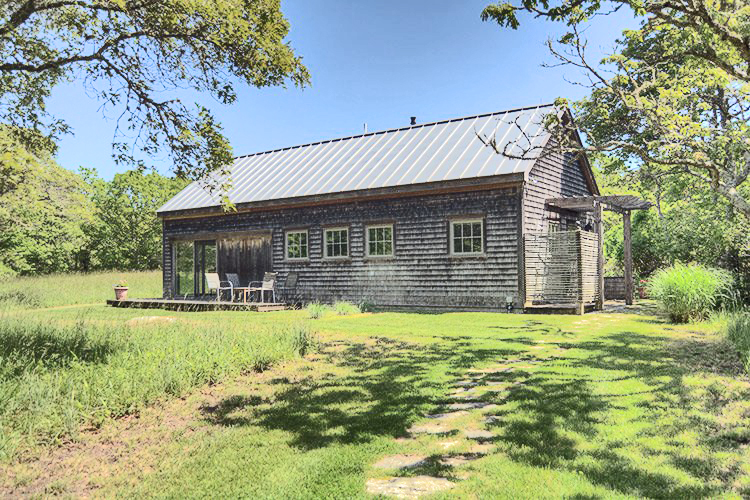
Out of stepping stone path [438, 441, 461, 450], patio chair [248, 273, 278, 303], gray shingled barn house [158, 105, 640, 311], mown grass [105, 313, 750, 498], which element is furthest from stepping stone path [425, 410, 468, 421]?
patio chair [248, 273, 278, 303]

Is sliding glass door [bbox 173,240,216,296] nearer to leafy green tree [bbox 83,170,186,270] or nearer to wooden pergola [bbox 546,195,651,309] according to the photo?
leafy green tree [bbox 83,170,186,270]

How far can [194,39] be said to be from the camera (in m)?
8.16

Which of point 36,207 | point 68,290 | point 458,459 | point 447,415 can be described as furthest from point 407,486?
point 68,290

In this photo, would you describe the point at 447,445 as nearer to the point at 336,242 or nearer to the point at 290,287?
the point at 336,242

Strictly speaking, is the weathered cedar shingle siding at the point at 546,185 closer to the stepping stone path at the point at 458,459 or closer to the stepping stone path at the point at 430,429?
the stepping stone path at the point at 430,429

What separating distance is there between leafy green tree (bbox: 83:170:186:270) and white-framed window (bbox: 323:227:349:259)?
2947 cm

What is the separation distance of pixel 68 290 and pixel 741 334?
24.0 metres

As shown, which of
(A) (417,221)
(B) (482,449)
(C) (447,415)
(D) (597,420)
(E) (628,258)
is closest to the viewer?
(B) (482,449)

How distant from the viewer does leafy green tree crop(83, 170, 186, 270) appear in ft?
139

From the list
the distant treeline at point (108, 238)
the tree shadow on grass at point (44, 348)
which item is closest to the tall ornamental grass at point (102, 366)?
the tree shadow on grass at point (44, 348)

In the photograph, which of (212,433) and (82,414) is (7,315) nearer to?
(82,414)

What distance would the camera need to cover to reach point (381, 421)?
4391 millimetres

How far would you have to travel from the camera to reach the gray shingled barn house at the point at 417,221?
13695mm

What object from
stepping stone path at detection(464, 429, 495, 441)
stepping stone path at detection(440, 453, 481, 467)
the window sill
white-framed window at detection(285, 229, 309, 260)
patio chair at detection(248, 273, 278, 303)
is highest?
white-framed window at detection(285, 229, 309, 260)
